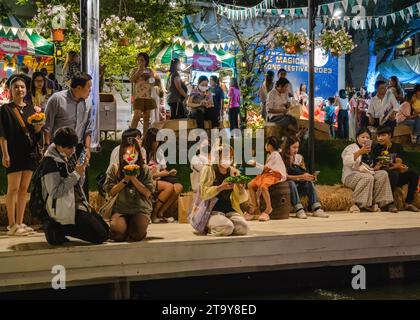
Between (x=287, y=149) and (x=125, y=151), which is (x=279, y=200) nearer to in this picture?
(x=287, y=149)

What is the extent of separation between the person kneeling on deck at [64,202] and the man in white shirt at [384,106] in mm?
7148

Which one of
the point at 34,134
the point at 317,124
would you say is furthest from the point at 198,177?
the point at 317,124

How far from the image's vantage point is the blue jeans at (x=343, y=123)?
604 inches

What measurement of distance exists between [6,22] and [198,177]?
9.11 m

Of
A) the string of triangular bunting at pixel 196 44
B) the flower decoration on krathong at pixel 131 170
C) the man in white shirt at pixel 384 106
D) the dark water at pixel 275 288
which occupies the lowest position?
the dark water at pixel 275 288

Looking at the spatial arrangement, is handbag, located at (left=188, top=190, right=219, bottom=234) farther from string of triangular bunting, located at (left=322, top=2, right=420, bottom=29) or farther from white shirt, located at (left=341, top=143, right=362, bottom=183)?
string of triangular bunting, located at (left=322, top=2, right=420, bottom=29)

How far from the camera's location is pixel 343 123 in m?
15.5

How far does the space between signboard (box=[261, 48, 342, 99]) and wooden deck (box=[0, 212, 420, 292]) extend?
573 inches

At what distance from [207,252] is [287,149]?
8.70 ft

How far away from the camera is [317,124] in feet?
40.6

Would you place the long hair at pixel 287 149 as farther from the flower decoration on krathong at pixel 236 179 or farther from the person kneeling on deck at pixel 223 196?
the flower decoration on krathong at pixel 236 179

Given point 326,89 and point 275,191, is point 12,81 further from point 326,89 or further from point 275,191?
point 326,89

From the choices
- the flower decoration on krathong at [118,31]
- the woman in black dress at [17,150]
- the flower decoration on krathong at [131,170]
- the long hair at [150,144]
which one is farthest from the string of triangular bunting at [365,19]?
the woman in black dress at [17,150]
